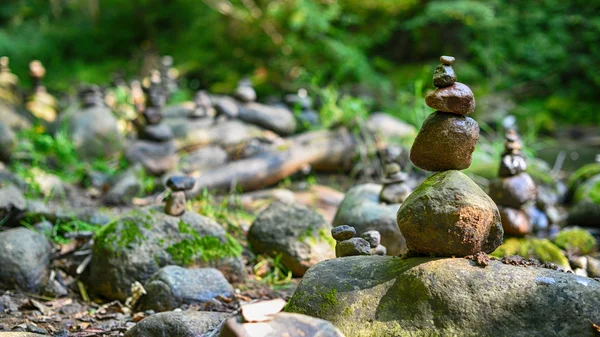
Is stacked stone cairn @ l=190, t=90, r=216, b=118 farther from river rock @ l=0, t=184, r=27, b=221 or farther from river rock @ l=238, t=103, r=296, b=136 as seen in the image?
river rock @ l=0, t=184, r=27, b=221

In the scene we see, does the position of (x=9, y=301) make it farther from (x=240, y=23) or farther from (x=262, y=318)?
(x=240, y=23)

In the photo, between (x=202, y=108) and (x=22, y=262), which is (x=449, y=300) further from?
(x=202, y=108)

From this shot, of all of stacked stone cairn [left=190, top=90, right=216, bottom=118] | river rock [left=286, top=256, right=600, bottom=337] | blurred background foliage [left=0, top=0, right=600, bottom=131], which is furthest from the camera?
blurred background foliage [left=0, top=0, right=600, bottom=131]

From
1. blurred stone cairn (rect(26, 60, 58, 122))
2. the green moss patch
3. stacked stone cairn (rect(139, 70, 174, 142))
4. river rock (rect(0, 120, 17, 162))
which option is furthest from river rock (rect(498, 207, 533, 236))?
blurred stone cairn (rect(26, 60, 58, 122))

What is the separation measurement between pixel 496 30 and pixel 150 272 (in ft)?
36.9

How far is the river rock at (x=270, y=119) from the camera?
324 inches

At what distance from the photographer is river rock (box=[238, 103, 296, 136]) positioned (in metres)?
8.24

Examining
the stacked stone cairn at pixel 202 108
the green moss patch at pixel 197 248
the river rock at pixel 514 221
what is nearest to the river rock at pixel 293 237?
the green moss patch at pixel 197 248

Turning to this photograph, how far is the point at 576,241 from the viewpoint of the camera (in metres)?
5.28

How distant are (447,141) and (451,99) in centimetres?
20

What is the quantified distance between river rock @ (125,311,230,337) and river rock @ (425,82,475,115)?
1509mm

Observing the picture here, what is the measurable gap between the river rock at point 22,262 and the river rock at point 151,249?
337 millimetres

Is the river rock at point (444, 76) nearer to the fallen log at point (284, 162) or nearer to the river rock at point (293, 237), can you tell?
the river rock at point (293, 237)

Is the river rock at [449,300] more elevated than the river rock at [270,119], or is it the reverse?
the river rock at [449,300]
